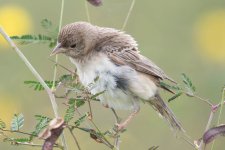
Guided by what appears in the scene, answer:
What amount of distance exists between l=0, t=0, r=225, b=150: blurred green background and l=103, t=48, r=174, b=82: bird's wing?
5.92 ft

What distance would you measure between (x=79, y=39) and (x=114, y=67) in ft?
1.36

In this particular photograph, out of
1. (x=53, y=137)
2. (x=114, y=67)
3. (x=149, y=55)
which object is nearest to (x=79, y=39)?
(x=114, y=67)

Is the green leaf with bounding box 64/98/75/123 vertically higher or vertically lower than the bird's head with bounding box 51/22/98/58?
higher

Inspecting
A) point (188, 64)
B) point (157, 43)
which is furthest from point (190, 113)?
point (157, 43)

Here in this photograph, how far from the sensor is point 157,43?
718 centimetres

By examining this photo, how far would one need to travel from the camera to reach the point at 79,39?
4.54 metres

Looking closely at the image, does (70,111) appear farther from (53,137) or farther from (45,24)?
(45,24)

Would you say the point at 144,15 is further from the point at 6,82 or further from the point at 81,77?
the point at 81,77

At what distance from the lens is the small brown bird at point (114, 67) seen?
4195 mm

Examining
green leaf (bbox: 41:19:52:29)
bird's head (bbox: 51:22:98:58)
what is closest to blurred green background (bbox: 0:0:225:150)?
bird's head (bbox: 51:22:98:58)

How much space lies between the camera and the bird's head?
4.40 meters

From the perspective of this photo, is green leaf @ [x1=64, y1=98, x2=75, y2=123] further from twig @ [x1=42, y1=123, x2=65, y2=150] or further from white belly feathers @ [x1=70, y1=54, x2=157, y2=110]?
white belly feathers @ [x1=70, y1=54, x2=157, y2=110]

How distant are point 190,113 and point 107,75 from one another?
240cm

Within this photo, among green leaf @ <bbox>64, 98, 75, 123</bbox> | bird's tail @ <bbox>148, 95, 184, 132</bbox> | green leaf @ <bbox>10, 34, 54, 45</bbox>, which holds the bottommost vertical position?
bird's tail @ <bbox>148, 95, 184, 132</bbox>
